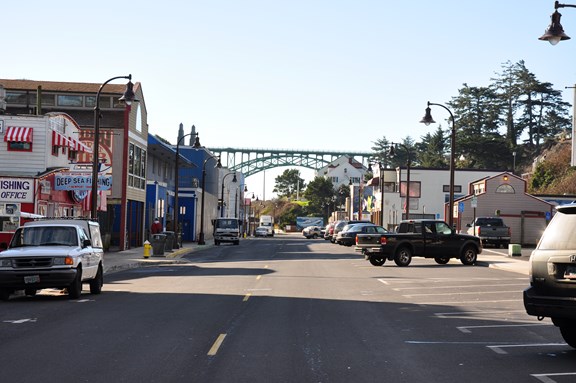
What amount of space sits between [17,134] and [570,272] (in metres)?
32.3

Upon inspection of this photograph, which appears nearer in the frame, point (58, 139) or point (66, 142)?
point (58, 139)

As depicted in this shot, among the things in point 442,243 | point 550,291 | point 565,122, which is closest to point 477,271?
point 442,243

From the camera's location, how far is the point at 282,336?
43.6 ft

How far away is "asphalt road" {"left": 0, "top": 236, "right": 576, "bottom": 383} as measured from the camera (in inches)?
394

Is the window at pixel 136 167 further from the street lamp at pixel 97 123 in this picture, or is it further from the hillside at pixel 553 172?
the hillside at pixel 553 172

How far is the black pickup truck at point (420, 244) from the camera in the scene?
34.9 meters

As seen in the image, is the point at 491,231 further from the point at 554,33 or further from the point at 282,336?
the point at 282,336

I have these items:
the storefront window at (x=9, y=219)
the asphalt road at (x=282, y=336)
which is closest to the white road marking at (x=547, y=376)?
the asphalt road at (x=282, y=336)

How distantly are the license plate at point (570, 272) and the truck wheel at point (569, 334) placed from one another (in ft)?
4.21

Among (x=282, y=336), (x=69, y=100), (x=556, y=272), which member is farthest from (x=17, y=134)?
(x=556, y=272)

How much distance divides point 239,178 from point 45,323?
14316 centimetres

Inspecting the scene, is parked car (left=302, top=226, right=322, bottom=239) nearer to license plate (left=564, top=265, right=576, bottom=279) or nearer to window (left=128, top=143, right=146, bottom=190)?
window (left=128, top=143, right=146, bottom=190)

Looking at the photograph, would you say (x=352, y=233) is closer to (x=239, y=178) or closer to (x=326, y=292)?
(x=326, y=292)

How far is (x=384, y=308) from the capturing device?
18.1 metres
